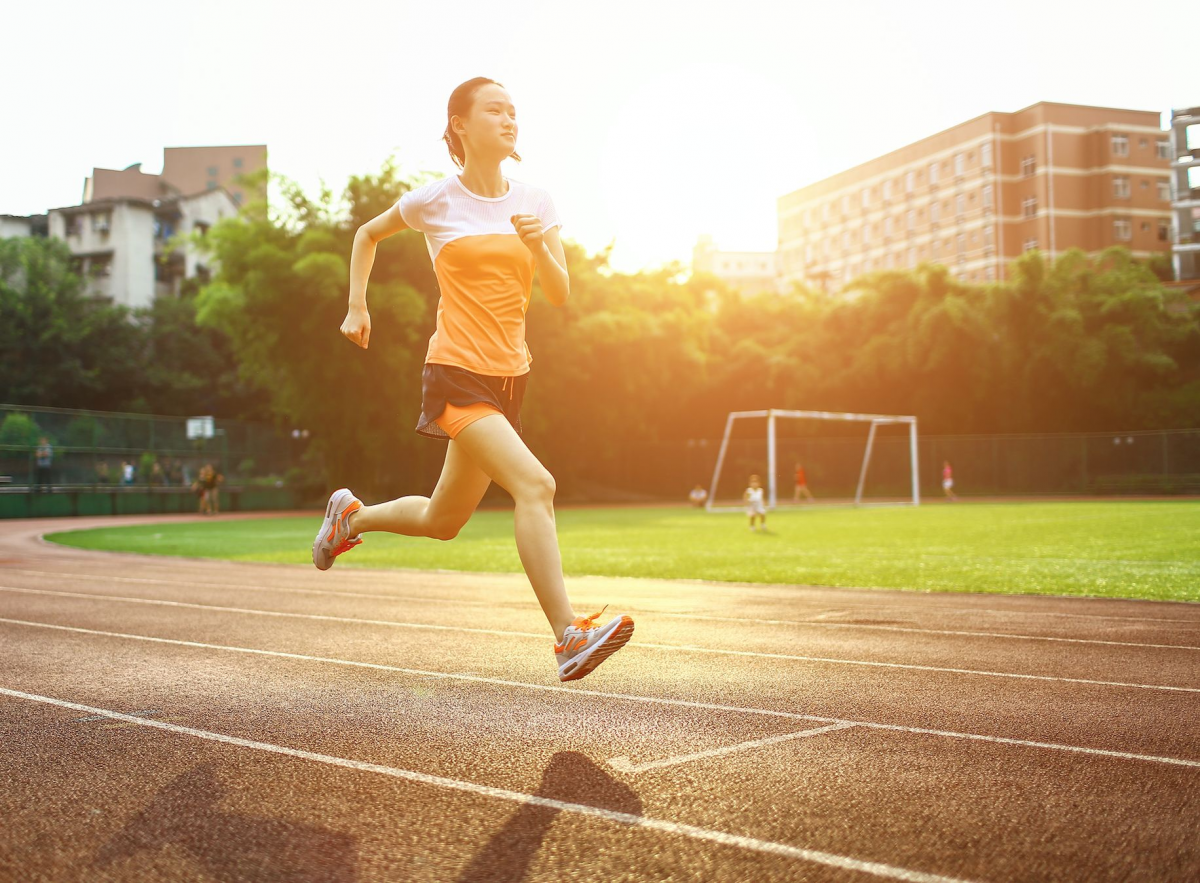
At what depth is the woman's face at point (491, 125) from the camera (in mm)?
4688

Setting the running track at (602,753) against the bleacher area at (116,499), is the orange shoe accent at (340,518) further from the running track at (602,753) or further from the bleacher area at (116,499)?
the bleacher area at (116,499)

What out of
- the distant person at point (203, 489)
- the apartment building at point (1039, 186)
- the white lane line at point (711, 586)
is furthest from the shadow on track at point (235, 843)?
the apartment building at point (1039, 186)

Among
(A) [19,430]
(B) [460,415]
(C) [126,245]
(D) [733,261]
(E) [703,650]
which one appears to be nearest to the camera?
(B) [460,415]

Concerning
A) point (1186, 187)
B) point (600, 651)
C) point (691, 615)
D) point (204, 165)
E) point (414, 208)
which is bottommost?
point (691, 615)

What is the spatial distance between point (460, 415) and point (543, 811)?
183cm

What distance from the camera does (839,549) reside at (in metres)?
17.3

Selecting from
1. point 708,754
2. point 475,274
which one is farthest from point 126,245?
point 708,754

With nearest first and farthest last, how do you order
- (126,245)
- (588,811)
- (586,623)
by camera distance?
1. (588,811)
2. (586,623)
3. (126,245)

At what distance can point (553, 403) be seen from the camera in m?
42.7

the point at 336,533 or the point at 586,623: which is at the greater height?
the point at 336,533

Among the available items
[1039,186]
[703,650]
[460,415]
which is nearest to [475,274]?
[460,415]

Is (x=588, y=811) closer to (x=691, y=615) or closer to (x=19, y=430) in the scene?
(x=691, y=615)

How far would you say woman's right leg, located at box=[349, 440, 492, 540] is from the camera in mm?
4750

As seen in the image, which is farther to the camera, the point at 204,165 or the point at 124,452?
the point at 204,165
